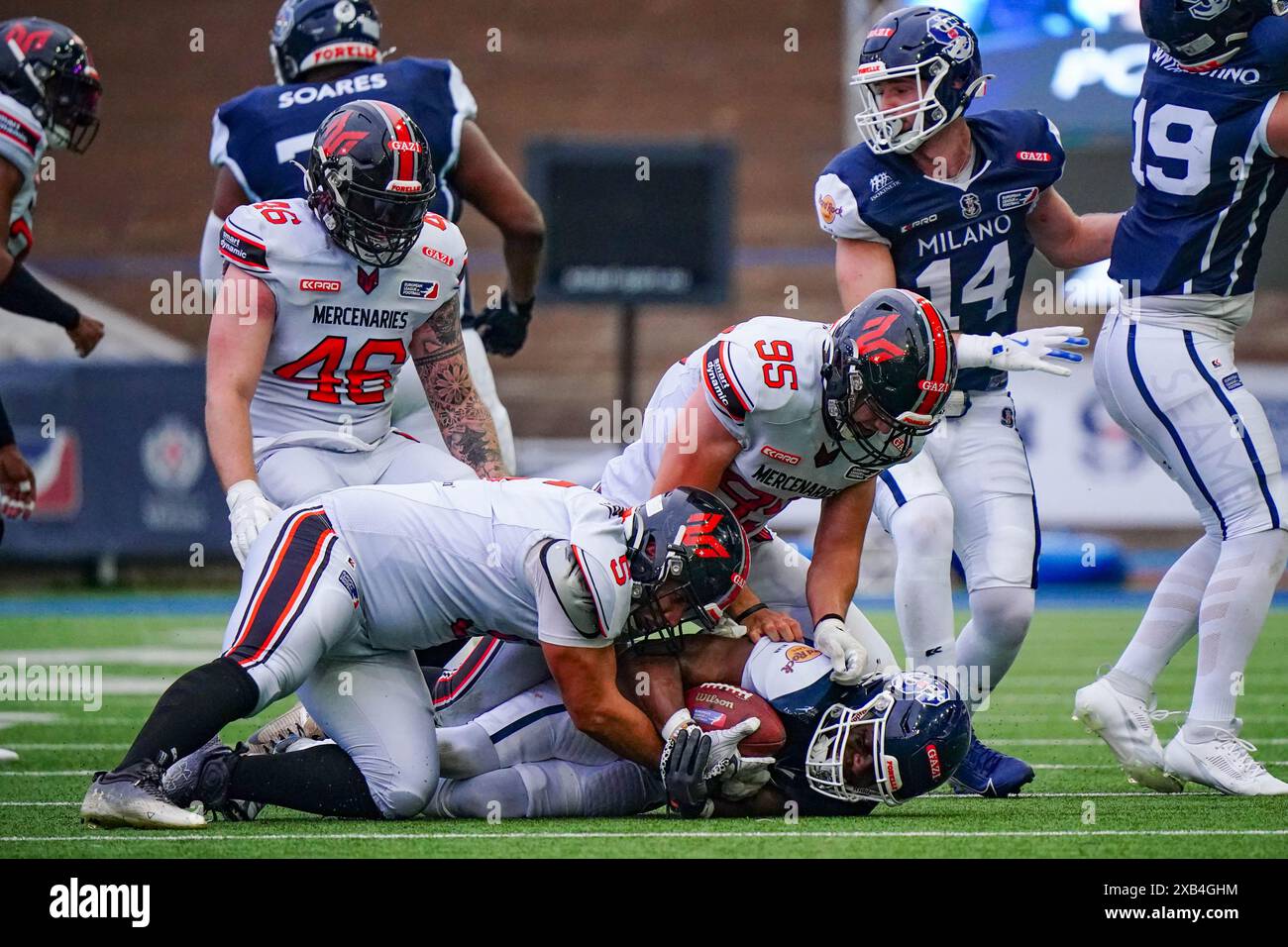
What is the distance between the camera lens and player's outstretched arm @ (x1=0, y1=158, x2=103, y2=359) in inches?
229

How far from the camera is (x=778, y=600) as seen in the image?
15.3 feet

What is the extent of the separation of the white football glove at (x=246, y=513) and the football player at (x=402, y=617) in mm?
150

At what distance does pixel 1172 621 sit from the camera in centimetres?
473

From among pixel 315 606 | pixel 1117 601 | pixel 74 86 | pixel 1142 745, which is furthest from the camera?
pixel 1117 601

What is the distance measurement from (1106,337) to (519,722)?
6.37 ft

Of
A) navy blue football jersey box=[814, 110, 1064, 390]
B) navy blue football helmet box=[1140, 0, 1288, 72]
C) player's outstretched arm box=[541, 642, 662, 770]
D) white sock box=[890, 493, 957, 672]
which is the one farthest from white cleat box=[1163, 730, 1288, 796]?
navy blue football helmet box=[1140, 0, 1288, 72]

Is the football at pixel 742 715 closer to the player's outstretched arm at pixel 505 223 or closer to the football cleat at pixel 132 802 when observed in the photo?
the football cleat at pixel 132 802

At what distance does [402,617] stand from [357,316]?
107 cm

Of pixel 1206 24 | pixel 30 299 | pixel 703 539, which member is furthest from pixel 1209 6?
pixel 30 299

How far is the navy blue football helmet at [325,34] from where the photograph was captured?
5.62 meters

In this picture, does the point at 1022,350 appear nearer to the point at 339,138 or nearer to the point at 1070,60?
the point at 339,138

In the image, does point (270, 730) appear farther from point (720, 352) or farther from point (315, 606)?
point (720, 352)

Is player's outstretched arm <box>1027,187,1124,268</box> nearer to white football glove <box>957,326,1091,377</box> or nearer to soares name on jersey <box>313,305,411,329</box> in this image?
white football glove <box>957,326,1091,377</box>
